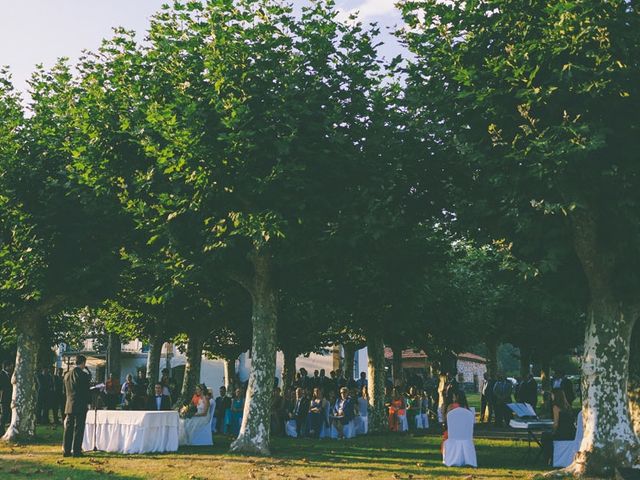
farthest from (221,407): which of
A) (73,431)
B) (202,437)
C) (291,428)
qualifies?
(73,431)

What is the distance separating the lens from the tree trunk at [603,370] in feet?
44.7

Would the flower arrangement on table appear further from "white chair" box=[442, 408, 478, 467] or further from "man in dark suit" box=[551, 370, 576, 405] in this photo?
"man in dark suit" box=[551, 370, 576, 405]

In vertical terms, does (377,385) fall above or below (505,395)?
above

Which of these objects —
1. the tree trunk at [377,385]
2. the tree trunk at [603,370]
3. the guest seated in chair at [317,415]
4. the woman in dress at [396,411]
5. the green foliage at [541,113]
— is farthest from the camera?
the woman in dress at [396,411]

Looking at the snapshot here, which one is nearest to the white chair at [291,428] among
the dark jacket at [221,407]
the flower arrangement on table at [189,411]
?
the dark jacket at [221,407]

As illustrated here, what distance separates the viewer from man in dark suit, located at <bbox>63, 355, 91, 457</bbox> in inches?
697

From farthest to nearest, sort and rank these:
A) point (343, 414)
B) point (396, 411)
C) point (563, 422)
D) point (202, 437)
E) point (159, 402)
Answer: point (396, 411), point (343, 414), point (159, 402), point (202, 437), point (563, 422)

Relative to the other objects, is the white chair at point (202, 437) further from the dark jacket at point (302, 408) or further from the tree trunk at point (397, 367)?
the tree trunk at point (397, 367)

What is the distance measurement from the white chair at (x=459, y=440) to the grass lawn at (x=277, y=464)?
415 millimetres

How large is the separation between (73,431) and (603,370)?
12302mm

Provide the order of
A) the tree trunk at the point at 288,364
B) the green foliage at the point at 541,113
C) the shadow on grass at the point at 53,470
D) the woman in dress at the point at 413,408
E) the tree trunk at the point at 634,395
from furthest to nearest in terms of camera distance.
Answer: the tree trunk at the point at 288,364 → the woman in dress at the point at 413,408 → the tree trunk at the point at 634,395 → the shadow on grass at the point at 53,470 → the green foliage at the point at 541,113

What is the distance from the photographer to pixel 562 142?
40.7 ft

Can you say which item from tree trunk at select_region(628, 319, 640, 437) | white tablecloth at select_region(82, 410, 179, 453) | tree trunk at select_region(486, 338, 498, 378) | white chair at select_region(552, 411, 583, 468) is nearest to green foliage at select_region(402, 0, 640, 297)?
white chair at select_region(552, 411, 583, 468)

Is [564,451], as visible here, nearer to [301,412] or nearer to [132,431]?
[132,431]
